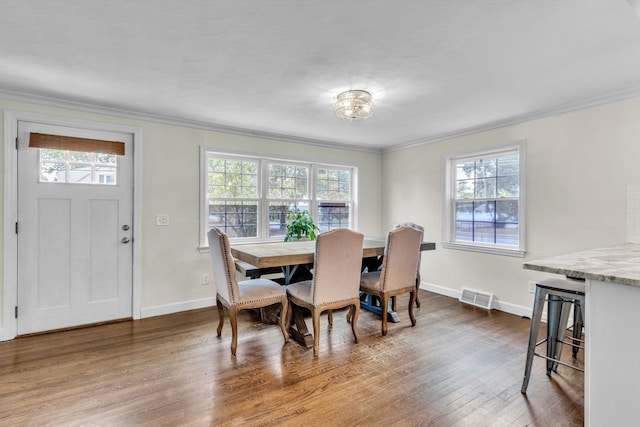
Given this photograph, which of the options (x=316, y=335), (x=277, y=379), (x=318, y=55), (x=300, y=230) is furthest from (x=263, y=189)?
(x=277, y=379)

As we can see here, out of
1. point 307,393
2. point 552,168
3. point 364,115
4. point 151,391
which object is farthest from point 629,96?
point 151,391

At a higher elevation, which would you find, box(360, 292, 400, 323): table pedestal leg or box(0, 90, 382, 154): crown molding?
box(0, 90, 382, 154): crown molding

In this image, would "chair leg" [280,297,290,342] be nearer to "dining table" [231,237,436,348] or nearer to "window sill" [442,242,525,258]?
"dining table" [231,237,436,348]

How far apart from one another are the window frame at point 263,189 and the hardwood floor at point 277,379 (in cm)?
126

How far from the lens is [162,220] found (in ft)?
11.6

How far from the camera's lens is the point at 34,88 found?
2.69m

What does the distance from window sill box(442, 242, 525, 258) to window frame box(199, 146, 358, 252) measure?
4.93ft

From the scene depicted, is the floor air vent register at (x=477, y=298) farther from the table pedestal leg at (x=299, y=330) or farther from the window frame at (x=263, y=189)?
the table pedestal leg at (x=299, y=330)

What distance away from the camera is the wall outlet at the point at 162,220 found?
3498 mm

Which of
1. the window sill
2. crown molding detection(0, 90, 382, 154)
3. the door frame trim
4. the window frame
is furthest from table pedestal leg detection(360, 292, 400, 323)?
the door frame trim

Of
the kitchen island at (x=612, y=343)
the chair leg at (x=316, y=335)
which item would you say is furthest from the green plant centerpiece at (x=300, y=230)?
the kitchen island at (x=612, y=343)

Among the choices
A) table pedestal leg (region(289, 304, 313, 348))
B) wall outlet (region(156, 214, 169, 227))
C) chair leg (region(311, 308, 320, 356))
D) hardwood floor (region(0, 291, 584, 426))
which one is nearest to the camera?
hardwood floor (region(0, 291, 584, 426))

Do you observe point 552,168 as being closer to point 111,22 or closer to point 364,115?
point 364,115

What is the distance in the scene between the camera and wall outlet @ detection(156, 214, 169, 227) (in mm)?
3498
